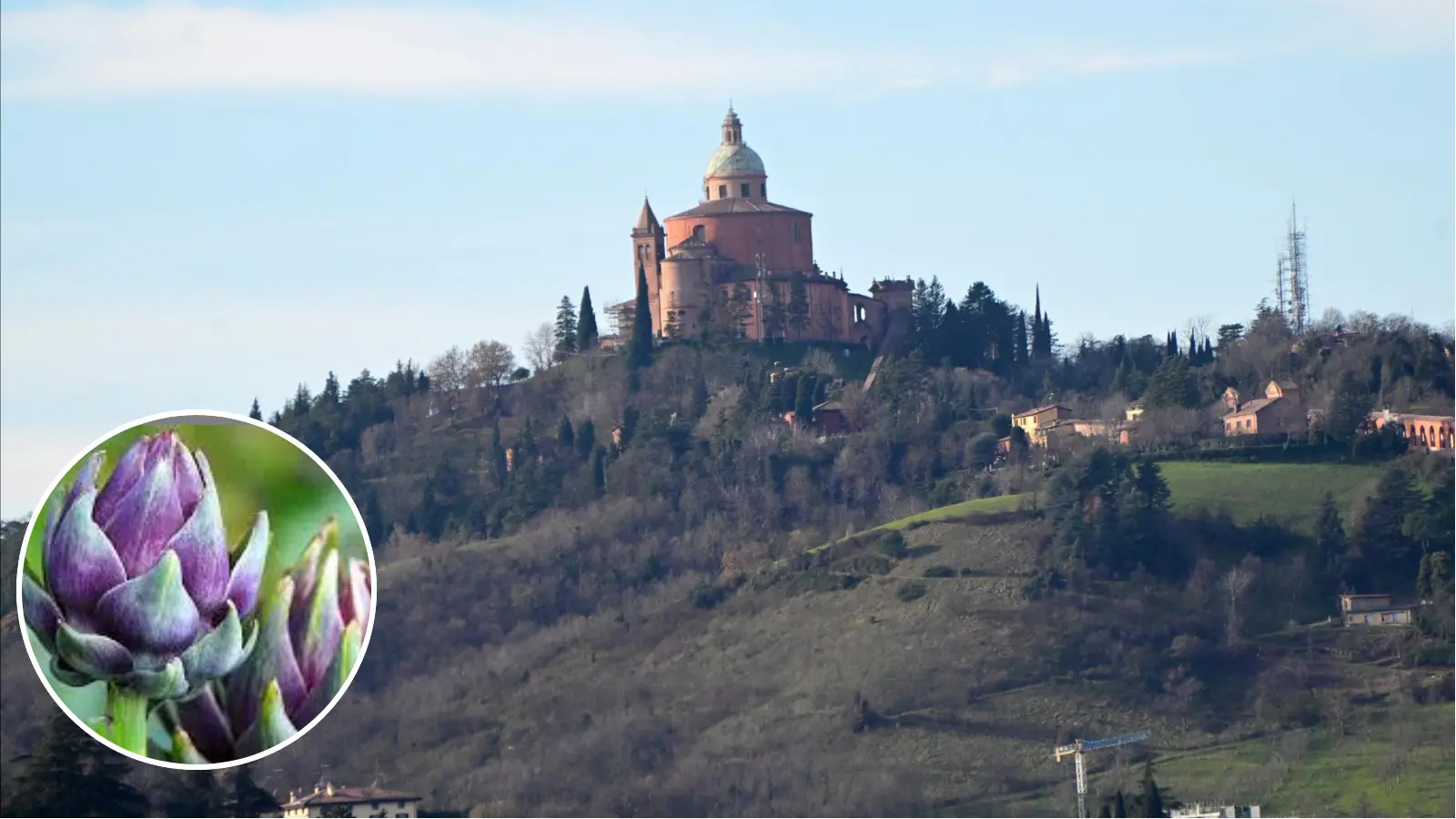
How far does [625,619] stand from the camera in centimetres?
8238

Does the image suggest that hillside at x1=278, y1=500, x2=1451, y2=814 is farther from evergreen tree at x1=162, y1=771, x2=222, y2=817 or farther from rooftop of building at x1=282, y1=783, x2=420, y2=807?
evergreen tree at x1=162, y1=771, x2=222, y2=817

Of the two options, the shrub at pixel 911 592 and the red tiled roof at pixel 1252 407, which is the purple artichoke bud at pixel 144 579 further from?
the red tiled roof at pixel 1252 407

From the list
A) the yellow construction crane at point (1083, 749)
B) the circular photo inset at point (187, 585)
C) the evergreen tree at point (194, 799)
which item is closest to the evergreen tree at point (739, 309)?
the yellow construction crane at point (1083, 749)

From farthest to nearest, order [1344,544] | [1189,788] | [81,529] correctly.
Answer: [1344,544], [1189,788], [81,529]

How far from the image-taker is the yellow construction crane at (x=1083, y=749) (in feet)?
203

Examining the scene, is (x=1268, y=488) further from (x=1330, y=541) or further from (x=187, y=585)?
(x=187, y=585)

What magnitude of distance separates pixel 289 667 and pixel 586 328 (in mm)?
76808

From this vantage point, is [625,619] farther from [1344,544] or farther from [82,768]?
[82,768]

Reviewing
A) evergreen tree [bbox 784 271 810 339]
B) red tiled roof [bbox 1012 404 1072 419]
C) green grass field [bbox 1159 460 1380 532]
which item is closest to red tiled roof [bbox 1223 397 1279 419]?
green grass field [bbox 1159 460 1380 532]

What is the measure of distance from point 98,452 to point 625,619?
6775cm

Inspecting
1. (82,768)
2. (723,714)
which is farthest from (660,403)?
(82,768)

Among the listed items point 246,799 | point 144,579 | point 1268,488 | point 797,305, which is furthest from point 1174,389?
point 144,579

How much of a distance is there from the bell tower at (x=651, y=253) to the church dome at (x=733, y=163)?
2.96m

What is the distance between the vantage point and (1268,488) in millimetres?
81000
